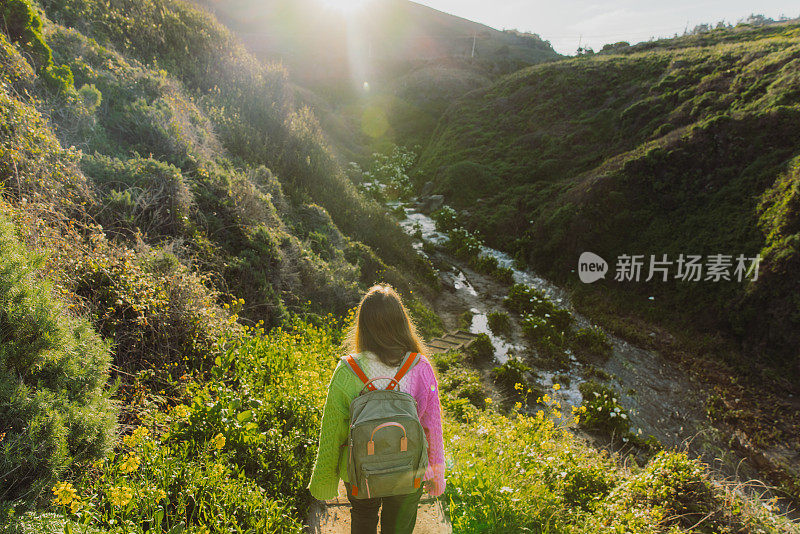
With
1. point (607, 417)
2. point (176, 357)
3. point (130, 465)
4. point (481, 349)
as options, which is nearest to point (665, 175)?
point (481, 349)

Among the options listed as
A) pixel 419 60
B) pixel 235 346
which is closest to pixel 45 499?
pixel 235 346

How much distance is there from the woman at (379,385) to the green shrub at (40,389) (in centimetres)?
157

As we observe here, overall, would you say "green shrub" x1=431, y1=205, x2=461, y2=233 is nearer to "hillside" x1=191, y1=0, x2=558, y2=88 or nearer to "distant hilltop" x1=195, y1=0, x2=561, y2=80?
"hillside" x1=191, y1=0, x2=558, y2=88

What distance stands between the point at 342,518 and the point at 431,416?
5.75 ft

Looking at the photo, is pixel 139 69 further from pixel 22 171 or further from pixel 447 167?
pixel 447 167

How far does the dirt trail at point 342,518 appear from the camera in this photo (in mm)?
3332

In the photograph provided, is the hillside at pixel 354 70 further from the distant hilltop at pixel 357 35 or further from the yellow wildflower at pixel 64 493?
the yellow wildflower at pixel 64 493

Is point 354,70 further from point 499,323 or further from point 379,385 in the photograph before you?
point 379,385

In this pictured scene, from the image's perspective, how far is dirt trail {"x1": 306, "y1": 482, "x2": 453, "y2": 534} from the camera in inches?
131

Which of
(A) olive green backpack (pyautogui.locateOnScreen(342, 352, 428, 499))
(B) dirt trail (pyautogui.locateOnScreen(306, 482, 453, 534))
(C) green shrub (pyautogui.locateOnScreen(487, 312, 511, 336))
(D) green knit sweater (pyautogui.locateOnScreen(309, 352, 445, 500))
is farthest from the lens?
(C) green shrub (pyautogui.locateOnScreen(487, 312, 511, 336))

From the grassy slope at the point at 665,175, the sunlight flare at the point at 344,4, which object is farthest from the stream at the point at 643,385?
the sunlight flare at the point at 344,4

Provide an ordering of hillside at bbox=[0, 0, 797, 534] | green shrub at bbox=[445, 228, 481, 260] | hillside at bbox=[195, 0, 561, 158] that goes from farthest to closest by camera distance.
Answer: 1. hillside at bbox=[195, 0, 561, 158]
2. green shrub at bbox=[445, 228, 481, 260]
3. hillside at bbox=[0, 0, 797, 534]

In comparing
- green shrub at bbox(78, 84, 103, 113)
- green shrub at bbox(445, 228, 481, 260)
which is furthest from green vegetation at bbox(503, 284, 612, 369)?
green shrub at bbox(78, 84, 103, 113)

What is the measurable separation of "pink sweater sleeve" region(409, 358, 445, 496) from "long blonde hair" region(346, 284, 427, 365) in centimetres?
15
